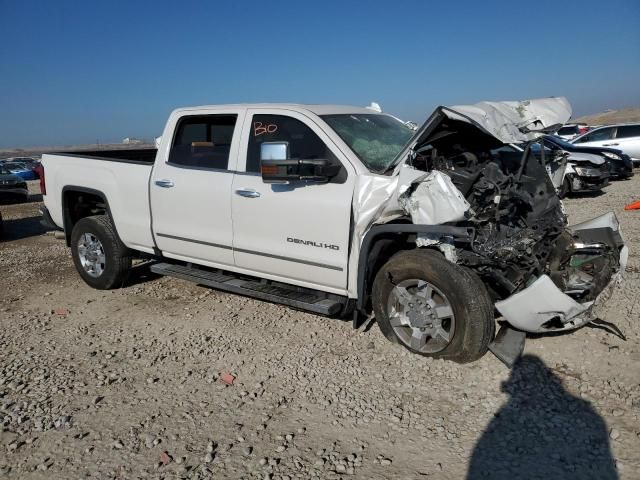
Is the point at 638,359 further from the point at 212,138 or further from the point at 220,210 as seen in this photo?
the point at 212,138

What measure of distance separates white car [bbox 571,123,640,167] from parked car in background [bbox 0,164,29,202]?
705 inches

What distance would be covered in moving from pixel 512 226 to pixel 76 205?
503 centimetres

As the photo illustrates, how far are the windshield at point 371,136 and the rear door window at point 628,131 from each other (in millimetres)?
15322

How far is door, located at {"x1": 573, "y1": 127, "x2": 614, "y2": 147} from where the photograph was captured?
675 inches

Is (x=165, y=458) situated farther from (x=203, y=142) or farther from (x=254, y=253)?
(x=203, y=142)

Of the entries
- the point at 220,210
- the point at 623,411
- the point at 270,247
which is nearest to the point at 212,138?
the point at 220,210

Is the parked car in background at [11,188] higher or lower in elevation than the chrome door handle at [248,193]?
lower

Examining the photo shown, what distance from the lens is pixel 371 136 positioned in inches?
180

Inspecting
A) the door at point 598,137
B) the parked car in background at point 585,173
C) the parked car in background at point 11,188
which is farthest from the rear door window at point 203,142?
the door at point 598,137

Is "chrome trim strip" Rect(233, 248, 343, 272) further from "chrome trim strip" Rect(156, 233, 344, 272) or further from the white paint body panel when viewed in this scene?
the white paint body panel

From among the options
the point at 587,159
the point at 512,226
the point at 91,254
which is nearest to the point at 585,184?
the point at 587,159

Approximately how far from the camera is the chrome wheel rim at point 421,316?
3.80 metres

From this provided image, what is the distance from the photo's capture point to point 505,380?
362cm

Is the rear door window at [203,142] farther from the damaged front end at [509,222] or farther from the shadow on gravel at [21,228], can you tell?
the shadow on gravel at [21,228]
